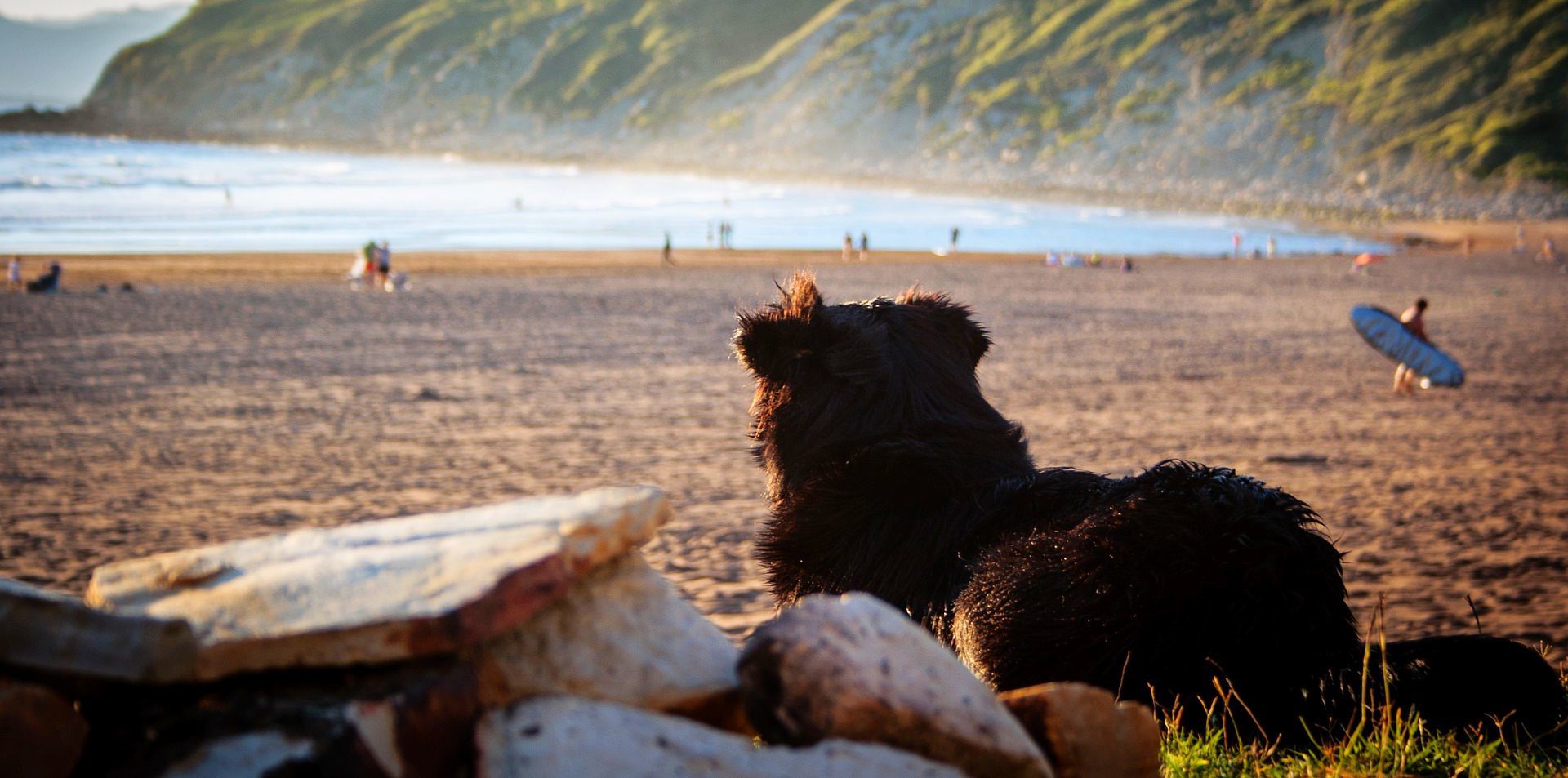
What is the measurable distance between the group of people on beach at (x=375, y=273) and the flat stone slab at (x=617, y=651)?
1077 inches

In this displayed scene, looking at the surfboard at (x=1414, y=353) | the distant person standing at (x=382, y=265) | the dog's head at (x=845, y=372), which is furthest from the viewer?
the distant person standing at (x=382, y=265)

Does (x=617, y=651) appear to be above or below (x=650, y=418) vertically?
above

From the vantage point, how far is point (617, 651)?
1.95m

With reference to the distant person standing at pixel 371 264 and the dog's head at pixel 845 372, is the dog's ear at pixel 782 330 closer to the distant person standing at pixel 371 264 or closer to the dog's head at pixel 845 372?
the dog's head at pixel 845 372

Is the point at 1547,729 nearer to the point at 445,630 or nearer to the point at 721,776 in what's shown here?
the point at 721,776

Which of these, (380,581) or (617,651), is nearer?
(380,581)

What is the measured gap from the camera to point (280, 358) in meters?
17.2

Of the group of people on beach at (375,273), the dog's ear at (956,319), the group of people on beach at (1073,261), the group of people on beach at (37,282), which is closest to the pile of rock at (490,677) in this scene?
the dog's ear at (956,319)

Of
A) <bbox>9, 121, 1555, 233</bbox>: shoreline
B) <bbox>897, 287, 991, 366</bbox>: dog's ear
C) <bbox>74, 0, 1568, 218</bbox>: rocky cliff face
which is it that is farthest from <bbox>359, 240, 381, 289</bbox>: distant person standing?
<bbox>74, 0, 1568, 218</bbox>: rocky cliff face

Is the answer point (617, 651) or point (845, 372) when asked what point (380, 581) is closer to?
point (617, 651)

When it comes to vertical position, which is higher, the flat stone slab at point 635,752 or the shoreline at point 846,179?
the shoreline at point 846,179

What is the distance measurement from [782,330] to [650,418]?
9659 millimetres

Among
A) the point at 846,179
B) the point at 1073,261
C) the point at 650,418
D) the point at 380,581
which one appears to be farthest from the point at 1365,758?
the point at 846,179

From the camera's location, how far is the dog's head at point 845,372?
3523mm
